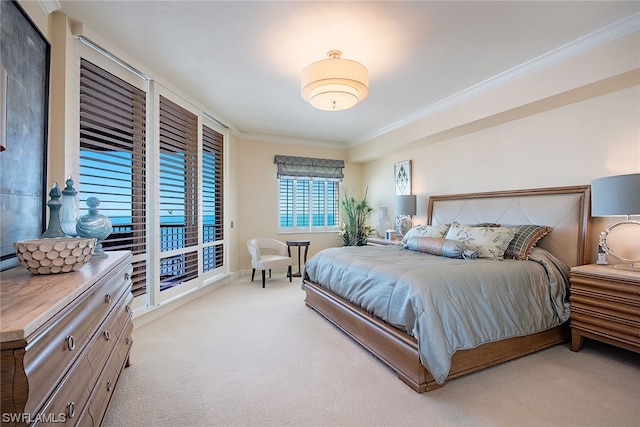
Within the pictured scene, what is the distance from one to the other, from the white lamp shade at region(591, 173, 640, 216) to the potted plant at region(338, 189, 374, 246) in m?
3.72

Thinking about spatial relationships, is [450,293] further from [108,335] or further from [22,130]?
[22,130]

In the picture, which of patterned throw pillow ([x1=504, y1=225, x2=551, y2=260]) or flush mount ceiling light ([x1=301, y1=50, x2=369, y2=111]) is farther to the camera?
patterned throw pillow ([x1=504, y1=225, x2=551, y2=260])

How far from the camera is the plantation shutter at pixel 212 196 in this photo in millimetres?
4430

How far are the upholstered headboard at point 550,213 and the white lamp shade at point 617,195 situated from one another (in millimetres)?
407

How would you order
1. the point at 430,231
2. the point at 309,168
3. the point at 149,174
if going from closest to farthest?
1. the point at 149,174
2. the point at 430,231
3. the point at 309,168

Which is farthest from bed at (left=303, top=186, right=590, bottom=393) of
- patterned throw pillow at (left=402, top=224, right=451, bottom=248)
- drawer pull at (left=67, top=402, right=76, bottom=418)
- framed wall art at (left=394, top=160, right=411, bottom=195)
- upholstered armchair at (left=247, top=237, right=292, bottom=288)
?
drawer pull at (left=67, top=402, right=76, bottom=418)

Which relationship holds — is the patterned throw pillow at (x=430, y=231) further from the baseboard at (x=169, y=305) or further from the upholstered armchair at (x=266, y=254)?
the baseboard at (x=169, y=305)

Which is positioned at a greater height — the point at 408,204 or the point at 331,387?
the point at 408,204

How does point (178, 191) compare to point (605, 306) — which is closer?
point (605, 306)

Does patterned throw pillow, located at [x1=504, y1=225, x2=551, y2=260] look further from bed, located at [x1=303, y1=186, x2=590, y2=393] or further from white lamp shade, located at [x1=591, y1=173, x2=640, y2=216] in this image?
white lamp shade, located at [x1=591, y1=173, x2=640, y2=216]

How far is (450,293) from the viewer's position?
83.0 inches

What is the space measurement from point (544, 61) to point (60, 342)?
4029 millimetres

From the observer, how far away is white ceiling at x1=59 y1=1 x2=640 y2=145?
84.2 inches

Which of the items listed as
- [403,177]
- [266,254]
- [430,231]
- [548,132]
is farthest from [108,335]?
[403,177]
